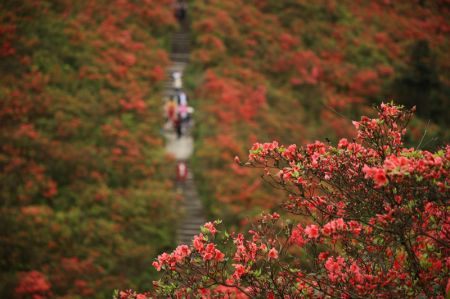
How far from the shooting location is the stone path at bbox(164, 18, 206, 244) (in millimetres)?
13670

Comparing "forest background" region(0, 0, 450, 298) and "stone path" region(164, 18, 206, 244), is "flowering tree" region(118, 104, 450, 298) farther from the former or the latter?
"stone path" region(164, 18, 206, 244)

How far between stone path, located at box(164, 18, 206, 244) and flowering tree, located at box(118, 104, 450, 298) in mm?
5633

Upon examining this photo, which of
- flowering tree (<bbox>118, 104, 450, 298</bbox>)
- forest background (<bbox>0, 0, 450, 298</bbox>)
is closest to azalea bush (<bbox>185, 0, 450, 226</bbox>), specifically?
forest background (<bbox>0, 0, 450, 298</bbox>)

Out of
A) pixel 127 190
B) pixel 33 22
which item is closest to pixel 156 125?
pixel 127 190

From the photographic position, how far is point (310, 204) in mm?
5637

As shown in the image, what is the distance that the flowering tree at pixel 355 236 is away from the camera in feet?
14.6

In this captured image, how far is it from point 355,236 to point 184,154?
37.4 feet

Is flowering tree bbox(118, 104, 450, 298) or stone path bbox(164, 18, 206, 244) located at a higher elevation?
flowering tree bbox(118, 104, 450, 298)

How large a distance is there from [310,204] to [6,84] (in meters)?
12.3

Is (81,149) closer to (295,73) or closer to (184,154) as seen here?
(184,154)

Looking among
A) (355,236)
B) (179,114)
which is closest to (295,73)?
(179,114)

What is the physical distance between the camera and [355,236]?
16.7 ft

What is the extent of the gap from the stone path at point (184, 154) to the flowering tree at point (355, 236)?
5.63 m

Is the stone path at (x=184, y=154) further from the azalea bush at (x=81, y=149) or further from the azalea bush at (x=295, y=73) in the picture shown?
the azalea bush at (x=81, y=149)
